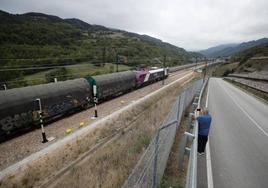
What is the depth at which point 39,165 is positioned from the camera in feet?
30.6

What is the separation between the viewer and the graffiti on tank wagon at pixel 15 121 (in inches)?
453

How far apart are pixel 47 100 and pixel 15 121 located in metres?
2.73

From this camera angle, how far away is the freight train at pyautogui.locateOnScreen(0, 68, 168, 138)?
1177 cm

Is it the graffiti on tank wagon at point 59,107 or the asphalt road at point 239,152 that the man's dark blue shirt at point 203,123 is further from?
the graffiti on tank wagon at point 59,107

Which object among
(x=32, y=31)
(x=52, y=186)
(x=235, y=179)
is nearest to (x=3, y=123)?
(x=52, y=186)

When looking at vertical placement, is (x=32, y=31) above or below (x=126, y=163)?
above

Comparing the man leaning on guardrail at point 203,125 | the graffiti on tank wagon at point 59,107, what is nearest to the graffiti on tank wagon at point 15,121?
the graffiti on tank wagon at point 59,107

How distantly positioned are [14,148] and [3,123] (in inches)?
70.3

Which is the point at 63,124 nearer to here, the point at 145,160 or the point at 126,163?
the point at 126,163

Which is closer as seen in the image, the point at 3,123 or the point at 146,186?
the point at 146,186

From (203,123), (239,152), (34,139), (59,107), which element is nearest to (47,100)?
(59,107)

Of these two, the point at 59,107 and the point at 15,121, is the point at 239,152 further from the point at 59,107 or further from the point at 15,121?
the point at 15,121

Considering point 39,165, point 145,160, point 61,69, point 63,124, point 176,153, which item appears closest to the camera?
point 145,160

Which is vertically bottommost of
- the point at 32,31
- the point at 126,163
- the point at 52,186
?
the point at 52,186
